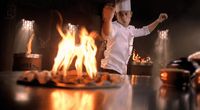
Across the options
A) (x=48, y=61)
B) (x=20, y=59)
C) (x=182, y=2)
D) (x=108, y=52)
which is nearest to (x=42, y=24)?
(x=48, y=61)

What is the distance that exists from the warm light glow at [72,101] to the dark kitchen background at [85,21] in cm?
520

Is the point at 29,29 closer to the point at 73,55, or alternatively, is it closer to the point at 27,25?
the point at 27,25

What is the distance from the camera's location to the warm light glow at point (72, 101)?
0.79 m

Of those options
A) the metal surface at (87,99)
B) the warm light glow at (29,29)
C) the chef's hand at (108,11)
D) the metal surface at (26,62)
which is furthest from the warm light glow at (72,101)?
the warm light glow at (29,29)

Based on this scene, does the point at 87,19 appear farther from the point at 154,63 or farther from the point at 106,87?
the point at 106,87

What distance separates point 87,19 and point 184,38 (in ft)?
7.29

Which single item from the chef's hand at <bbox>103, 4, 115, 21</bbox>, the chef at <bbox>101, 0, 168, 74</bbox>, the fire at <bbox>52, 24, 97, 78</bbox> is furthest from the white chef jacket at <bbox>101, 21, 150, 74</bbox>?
the fire at <bbox>52, 24, 97, 78</bbox>

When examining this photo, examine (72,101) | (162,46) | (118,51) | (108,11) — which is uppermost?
(162,46)

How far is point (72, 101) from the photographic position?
883 mm

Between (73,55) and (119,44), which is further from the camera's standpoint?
(119,44)

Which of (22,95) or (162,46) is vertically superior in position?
(162,46)

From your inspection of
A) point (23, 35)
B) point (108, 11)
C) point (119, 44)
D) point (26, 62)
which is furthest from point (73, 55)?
point (23, 35)

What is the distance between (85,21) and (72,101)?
6.21 m

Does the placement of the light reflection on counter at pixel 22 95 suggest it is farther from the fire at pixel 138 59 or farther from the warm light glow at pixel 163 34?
the warm light glow at pixel 163 34
